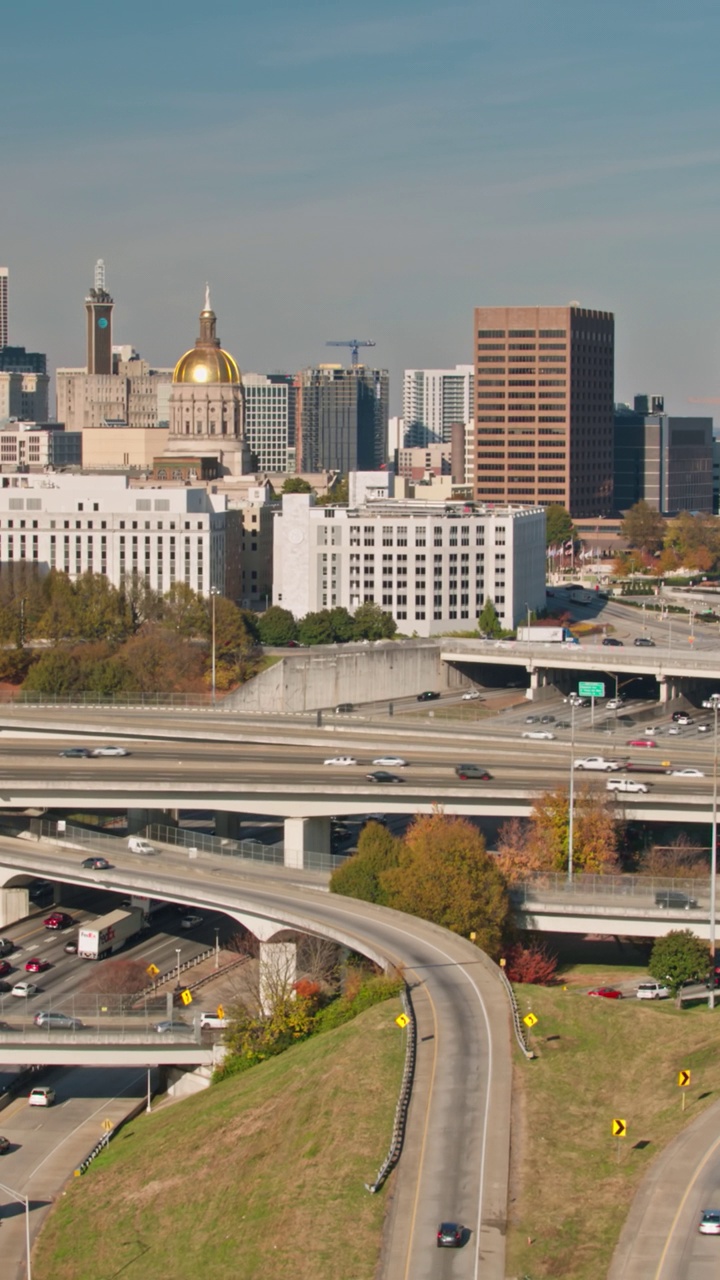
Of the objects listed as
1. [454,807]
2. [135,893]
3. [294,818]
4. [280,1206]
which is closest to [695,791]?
[454,807]

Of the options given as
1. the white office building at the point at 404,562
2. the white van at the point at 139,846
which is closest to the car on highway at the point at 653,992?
the white van at the point at 139,846

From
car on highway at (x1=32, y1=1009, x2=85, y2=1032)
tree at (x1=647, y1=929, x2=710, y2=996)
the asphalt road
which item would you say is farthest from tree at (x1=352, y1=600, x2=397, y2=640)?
car on highway at (x1=32, y1=1009, x2=85, y2=1032)

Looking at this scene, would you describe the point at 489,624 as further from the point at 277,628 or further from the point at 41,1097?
the point at 41,1097

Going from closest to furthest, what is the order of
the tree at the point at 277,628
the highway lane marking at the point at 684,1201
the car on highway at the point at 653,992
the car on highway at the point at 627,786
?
1. the highway lane marking at the point at 684,1201
2. the car on highway at the point at 653,992
3. the car on highway at the point at 627,786
4. the tree at the point at 277,628

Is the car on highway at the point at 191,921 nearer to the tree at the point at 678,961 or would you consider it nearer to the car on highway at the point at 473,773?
the car on highway at the point at 473,773

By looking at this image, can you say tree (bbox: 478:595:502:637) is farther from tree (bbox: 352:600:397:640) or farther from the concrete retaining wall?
the concrete retaining wall
